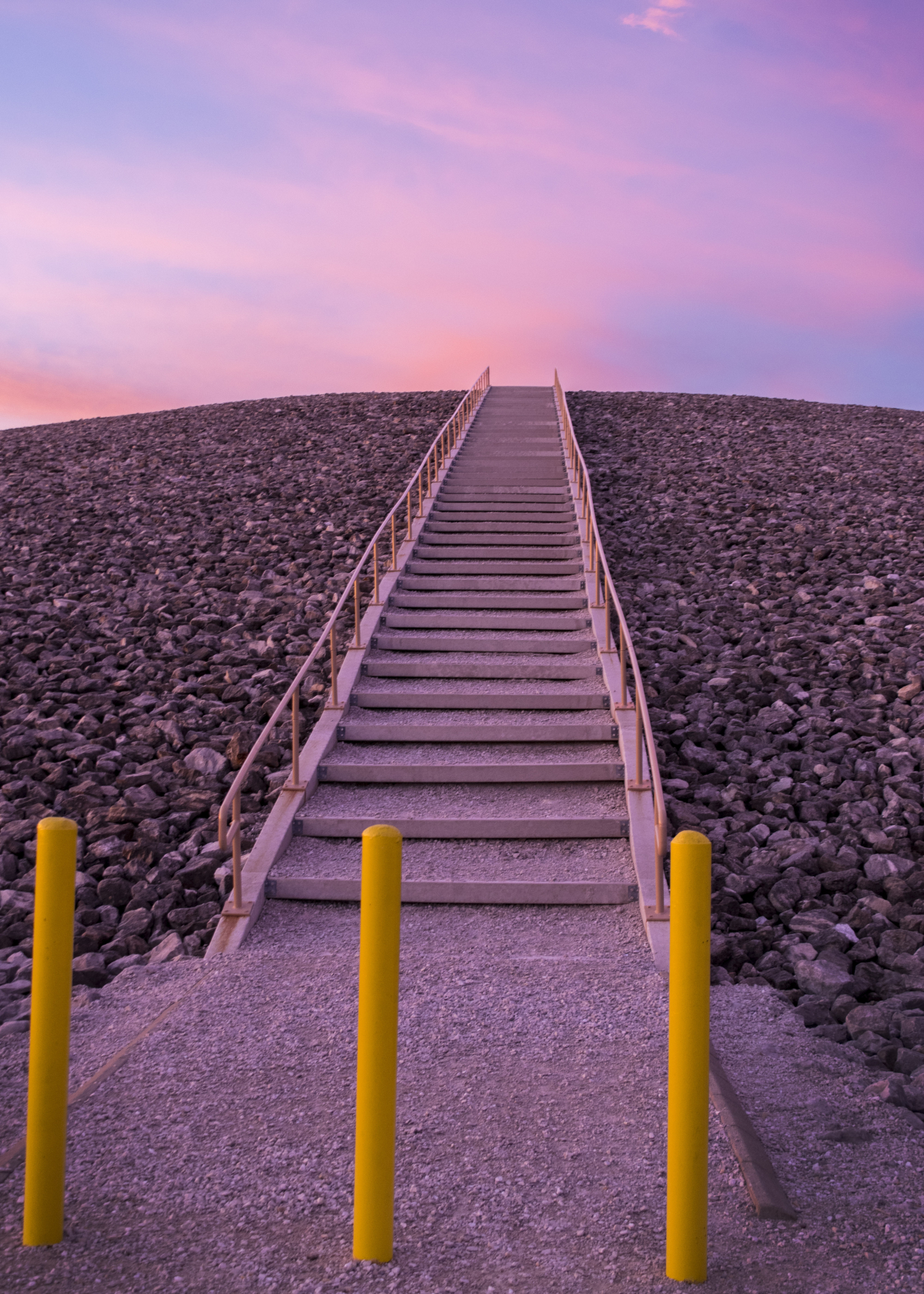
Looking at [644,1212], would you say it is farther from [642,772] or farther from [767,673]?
[767,673]

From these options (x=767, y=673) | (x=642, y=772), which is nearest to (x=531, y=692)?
(x=642, y=772)

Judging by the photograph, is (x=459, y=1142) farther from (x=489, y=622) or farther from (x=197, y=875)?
(x=489, y=622)

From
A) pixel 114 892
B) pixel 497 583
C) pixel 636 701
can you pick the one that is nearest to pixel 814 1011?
pixel 636 701

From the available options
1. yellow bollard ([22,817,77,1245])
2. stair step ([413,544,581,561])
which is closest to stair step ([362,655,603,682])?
stair step ([413,544,581,561])

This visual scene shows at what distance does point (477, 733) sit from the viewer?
25.3 feet

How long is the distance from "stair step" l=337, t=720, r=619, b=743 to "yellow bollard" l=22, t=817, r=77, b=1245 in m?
4.95

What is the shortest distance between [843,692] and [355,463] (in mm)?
11188

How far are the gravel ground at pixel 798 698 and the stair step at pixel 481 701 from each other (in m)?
0.68

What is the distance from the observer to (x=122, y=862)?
630cm

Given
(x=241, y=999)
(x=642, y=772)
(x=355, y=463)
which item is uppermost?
(x=355, y=463)

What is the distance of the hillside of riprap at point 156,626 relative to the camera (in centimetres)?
632

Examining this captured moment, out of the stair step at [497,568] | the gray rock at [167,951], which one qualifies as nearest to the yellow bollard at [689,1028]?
the gray rock at [167,951]

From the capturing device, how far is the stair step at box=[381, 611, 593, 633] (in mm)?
9727

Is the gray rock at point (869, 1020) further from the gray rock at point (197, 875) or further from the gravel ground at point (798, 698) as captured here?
the gray rock at point (197, 875)
